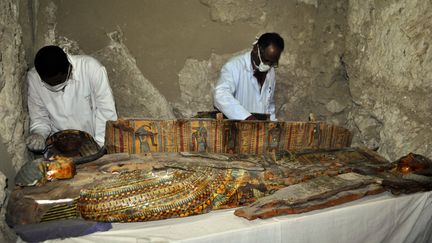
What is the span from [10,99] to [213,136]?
1.58 m

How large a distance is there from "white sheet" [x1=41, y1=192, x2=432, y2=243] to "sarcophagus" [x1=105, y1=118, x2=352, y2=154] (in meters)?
0.87

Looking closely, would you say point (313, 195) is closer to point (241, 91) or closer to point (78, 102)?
point (241, 91)

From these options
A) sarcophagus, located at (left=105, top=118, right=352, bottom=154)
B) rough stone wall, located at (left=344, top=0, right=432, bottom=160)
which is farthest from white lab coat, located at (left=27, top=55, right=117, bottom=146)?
rough stone wall, located at (left=344, top=0, right=432, bottom=160)

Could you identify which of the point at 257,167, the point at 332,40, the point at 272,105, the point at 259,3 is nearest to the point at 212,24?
the point at 259,3

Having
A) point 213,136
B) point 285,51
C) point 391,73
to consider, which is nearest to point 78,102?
point 213,136

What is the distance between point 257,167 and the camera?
2574 millimetres

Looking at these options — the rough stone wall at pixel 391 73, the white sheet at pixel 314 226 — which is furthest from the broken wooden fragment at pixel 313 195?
the rough stone wall at pixel 391 73

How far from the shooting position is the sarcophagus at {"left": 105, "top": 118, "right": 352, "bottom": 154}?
2777 millimetres

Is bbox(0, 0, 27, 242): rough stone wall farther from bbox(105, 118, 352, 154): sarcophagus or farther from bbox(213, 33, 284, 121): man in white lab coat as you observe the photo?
bbox(213, 33, 284, 121): man in white lab coat

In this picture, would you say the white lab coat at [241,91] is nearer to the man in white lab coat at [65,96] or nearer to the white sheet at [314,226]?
the man in white lab coat at [65,96]

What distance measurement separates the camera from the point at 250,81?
147 inches

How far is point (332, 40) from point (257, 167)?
259cm

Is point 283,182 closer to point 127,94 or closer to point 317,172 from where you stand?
point 317,172

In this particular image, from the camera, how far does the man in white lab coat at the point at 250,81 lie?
3340mm
